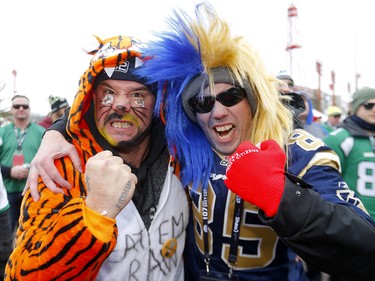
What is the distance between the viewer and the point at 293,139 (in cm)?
174

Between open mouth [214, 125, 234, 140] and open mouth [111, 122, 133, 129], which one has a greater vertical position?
open mouth [111, 122, 133, 129]

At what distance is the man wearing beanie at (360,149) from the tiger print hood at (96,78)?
2304 mm

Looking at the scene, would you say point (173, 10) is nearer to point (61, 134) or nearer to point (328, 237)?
point (61, 134)

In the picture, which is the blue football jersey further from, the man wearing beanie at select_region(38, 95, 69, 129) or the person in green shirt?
the man wearing beanie at select_region(38, 95, 69, 129)

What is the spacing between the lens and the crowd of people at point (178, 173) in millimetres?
1371

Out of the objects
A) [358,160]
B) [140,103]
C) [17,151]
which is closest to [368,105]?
[358,160]

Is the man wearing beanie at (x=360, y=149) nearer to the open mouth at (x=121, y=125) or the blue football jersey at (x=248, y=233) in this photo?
the blue football jersey at (x=248, y=233)

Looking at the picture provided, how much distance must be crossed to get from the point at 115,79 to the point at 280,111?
0.86 meters

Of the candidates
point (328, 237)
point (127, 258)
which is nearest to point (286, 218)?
point (328, 237)

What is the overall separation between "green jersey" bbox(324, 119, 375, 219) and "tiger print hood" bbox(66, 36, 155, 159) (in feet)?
7.65

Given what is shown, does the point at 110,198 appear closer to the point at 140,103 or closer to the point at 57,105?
the point at 140,103

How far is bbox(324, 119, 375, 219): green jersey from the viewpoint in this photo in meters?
3.37

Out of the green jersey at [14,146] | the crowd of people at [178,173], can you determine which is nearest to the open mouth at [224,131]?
the crowd of people at [178,173]

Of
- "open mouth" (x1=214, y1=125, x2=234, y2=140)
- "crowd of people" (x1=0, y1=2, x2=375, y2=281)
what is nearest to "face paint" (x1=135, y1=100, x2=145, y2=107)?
"crowd of people" (x1=0, y1=2, x2=375, y2=281)
